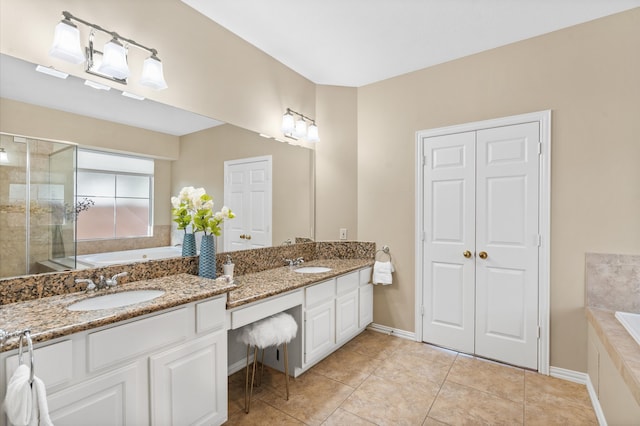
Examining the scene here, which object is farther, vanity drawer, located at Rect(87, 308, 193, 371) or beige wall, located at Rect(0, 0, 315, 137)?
beige wall, located at Rect(0, 0, 315, 137)

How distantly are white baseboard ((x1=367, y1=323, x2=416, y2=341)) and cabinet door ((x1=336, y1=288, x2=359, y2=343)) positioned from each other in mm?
431

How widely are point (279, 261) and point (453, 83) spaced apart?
2264mm

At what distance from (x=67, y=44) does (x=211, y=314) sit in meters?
1.49

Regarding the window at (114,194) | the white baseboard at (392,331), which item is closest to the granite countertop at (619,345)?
the white baseboard at (392,331)

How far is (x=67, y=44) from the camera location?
57.4 inches

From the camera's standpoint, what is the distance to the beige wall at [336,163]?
3.27m

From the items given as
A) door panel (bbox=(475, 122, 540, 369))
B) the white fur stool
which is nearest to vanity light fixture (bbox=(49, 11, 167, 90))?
the white fur stool

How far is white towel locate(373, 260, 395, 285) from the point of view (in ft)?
9.83

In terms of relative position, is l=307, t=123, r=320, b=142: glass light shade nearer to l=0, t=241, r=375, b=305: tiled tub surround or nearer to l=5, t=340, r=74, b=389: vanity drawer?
l=0, t=241, r=375, b=305: tiled tub surround

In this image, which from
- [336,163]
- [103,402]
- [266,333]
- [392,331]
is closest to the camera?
[103,402]

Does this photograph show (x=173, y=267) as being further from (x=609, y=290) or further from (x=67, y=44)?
(x=609, y=290)

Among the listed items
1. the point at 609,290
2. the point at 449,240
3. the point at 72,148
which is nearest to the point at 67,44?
the point at 72,148

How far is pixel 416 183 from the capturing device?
9.62 feet

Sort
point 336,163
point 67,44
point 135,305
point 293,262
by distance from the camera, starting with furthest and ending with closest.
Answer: point 336,163 < point 293,262 < point 67,44 < point 135,305
